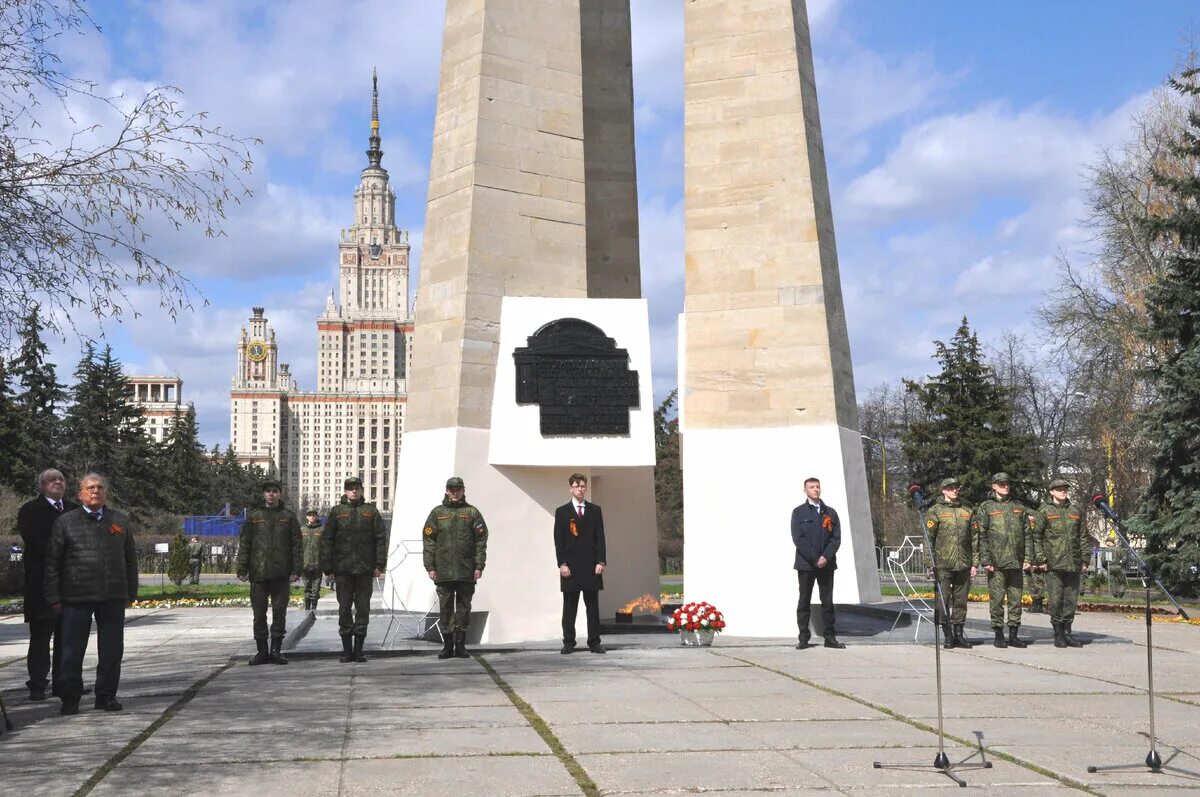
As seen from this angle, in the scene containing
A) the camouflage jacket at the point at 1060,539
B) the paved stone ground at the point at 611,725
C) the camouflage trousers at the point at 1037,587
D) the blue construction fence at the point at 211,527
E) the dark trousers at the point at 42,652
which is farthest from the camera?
the blue construction fence at the point at 211,527

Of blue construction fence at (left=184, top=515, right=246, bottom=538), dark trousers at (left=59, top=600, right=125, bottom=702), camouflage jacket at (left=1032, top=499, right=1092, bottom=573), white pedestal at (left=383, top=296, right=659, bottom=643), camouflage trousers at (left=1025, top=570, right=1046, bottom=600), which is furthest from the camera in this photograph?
blue construction fence at (left=184, top=515, right=246, bottom=538)

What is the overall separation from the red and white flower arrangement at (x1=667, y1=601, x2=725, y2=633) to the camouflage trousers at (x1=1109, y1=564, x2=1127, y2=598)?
1370 centimetres

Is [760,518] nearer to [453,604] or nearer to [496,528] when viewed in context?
[496,528]

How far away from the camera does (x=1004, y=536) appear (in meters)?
13.4

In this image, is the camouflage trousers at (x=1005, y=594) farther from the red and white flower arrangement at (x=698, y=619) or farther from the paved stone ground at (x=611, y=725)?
the red and white flower arrangement at (x=698, y=619)

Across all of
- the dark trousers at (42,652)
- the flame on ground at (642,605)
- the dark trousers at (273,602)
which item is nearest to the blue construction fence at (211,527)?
the flame on ground at (642,605)

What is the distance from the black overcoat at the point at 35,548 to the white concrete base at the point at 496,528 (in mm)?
4490

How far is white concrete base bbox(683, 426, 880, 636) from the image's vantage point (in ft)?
44.4

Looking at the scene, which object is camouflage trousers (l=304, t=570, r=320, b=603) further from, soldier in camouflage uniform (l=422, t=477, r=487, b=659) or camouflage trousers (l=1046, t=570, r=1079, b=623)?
camouflage trousers (l=1046, t=570, r=1079, b=623)

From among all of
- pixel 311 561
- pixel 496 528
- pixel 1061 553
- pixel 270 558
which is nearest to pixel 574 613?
pixel 496 528

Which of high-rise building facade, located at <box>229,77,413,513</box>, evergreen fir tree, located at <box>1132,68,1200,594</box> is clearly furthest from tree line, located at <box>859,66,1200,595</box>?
high-rise building facade, located at <box>229,77,413,513</box>

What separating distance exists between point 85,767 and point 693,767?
3091 mm

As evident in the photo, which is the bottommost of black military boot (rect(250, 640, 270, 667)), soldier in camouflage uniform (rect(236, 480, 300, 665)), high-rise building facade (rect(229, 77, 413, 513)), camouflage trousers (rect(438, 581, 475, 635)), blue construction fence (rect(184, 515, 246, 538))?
black military boot (rect(250, 640, 270, 667))

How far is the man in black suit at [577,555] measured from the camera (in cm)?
1228
